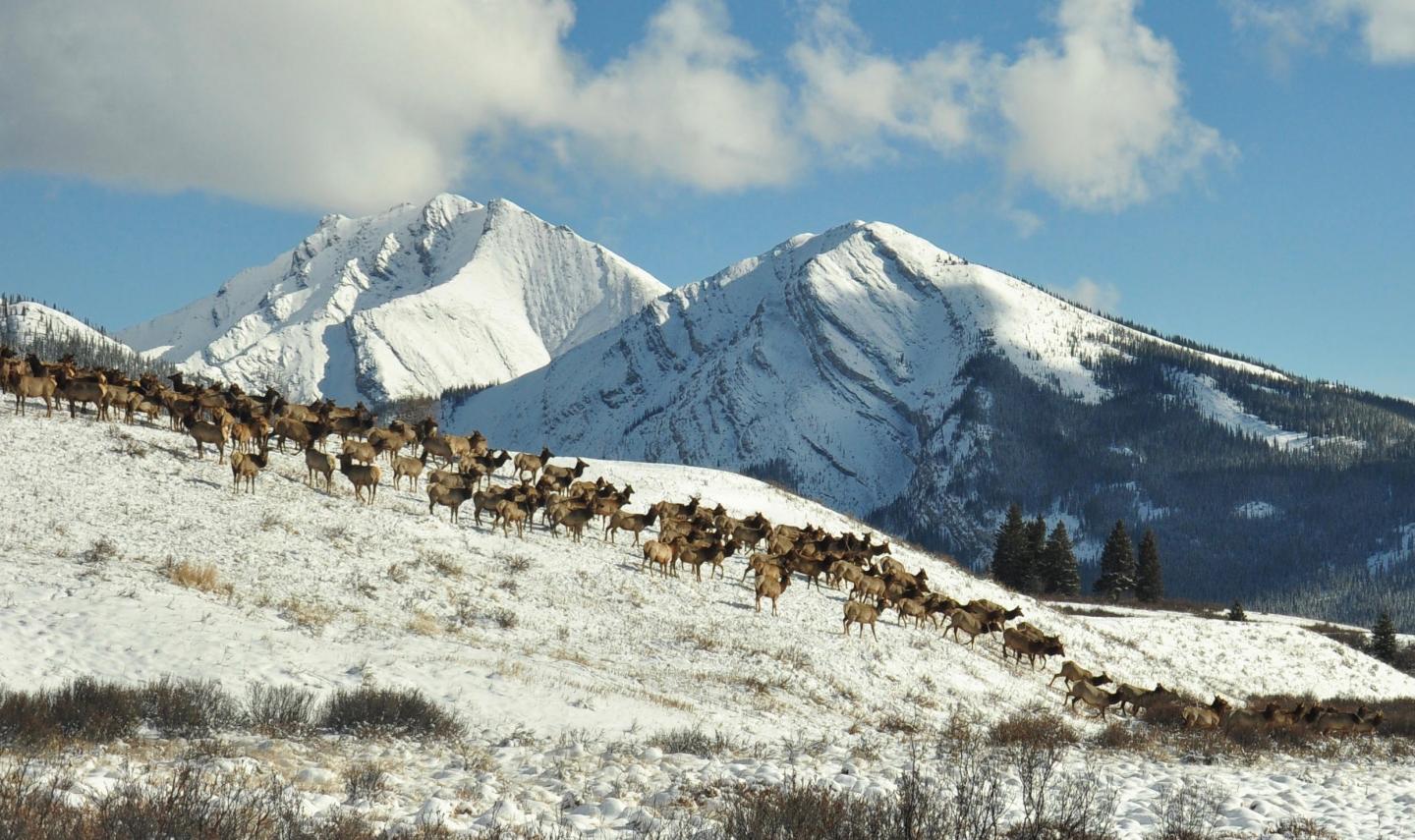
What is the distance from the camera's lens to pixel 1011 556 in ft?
282

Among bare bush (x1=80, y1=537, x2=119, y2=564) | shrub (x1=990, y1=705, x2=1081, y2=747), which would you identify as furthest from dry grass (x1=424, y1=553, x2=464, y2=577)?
shrub (x1=990, y1=705, x2=1081, y2=747)

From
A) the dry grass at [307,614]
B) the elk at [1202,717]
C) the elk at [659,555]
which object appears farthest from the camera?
the elk at [659,555]

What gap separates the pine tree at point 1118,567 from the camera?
88.2 m

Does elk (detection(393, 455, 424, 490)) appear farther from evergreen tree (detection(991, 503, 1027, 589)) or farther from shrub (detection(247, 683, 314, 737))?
evergreen tree (detection(991, 503, 1027, 589))

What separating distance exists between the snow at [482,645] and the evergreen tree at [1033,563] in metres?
47.1

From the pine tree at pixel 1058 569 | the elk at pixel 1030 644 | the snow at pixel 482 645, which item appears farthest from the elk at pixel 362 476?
the pine tree at pixel 1058 569

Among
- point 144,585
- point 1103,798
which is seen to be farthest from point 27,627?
point 1103,798

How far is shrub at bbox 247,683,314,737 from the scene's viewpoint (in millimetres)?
13672

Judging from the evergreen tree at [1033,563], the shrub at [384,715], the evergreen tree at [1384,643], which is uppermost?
the evergreen tree at [1033,563]

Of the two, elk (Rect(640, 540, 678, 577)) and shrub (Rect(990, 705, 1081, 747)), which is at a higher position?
elk (Rect(640, 540, 678, 577))

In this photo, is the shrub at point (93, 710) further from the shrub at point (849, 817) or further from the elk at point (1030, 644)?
the elk at point (1030, 644)

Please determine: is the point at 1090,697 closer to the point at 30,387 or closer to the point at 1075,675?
the point at 1075,675

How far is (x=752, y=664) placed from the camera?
23.0 m

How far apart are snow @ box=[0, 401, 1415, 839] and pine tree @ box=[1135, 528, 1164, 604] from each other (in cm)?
5414
